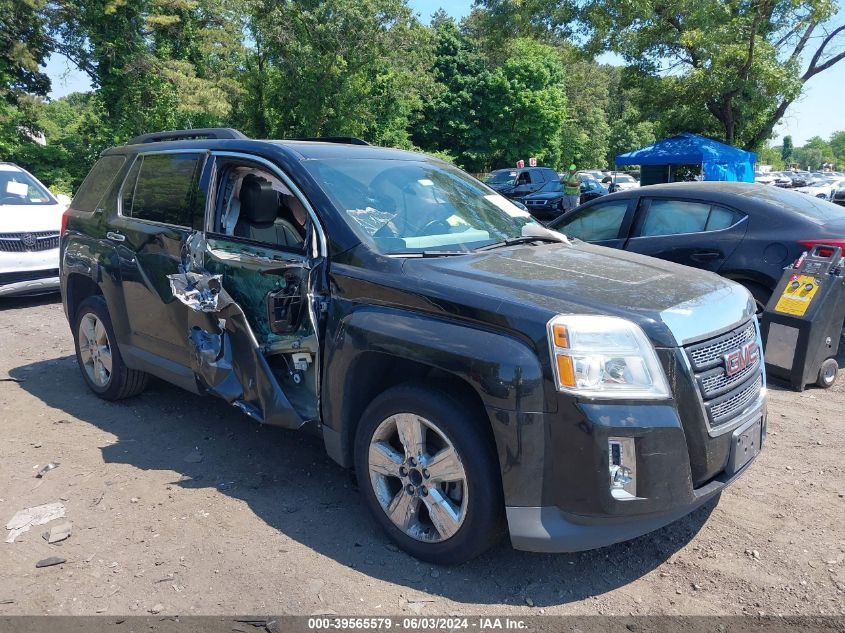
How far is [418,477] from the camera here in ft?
10.6

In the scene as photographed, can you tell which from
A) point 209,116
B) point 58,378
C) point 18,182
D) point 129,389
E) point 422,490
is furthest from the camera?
point 209,116

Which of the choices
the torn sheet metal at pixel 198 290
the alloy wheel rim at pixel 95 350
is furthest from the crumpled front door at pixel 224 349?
the alloy wheel rim at pixel 95 350

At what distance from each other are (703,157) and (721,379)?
1522 centimetres

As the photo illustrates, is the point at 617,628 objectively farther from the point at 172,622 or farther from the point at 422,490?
the point at 172,622

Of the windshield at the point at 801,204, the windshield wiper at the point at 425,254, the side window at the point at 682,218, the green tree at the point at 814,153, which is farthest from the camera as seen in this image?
the green tree at the point at 814,153

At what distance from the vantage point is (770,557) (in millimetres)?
3342

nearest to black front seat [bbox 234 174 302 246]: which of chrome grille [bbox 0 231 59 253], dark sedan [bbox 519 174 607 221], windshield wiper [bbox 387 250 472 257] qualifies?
windshield wiper [bbox 387 250 472 257]

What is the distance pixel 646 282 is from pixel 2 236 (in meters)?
8.55

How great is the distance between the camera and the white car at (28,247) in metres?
8.97

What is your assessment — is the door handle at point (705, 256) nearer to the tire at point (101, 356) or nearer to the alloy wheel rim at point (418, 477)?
the alloy wheel rim at point (418, 477)

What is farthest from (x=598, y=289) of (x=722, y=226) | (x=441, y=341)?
(x=722, y=226)

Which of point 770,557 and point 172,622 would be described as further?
point 770,557

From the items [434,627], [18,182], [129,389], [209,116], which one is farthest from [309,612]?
[209,116]

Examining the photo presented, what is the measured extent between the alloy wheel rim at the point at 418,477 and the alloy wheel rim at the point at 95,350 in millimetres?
2970
